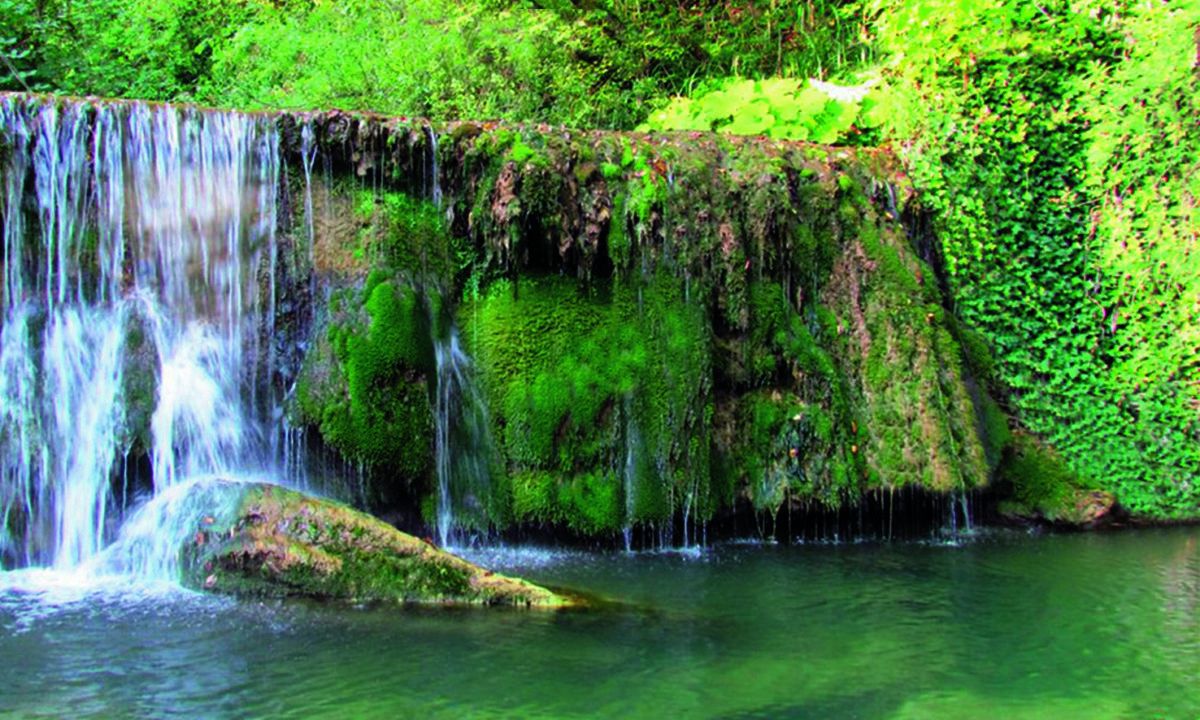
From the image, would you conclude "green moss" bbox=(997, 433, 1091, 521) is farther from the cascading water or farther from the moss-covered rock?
the cascading water

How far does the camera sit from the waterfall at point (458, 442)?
827cm

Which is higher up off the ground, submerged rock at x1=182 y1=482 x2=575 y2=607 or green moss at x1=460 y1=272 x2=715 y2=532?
green moss at x1=460 y1=272 x2=715 y2=532

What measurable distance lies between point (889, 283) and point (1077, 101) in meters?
3.01

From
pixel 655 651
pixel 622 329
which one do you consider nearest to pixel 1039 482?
pixel 622 329

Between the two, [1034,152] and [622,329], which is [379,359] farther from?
[1034,152]

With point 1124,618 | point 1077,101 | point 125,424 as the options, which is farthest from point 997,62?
point 125,424

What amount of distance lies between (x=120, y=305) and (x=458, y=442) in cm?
272

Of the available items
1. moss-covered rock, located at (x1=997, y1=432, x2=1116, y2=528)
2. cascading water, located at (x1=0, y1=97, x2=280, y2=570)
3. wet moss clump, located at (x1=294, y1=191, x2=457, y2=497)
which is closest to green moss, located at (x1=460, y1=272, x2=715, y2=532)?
wet moss clump, located at (x1=294, y1=191, x2=457, y2=497)

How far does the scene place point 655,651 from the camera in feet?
18.6

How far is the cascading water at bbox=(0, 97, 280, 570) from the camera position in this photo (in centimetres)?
746

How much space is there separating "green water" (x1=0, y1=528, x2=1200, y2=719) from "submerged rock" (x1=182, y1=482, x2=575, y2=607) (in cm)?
19

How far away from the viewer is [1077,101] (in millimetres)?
10461

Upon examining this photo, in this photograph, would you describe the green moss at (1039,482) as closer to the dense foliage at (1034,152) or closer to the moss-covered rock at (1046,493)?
the moss-covered rock at (1046,493)

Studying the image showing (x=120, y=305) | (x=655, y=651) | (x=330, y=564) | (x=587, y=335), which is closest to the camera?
(x=655, y=651)
